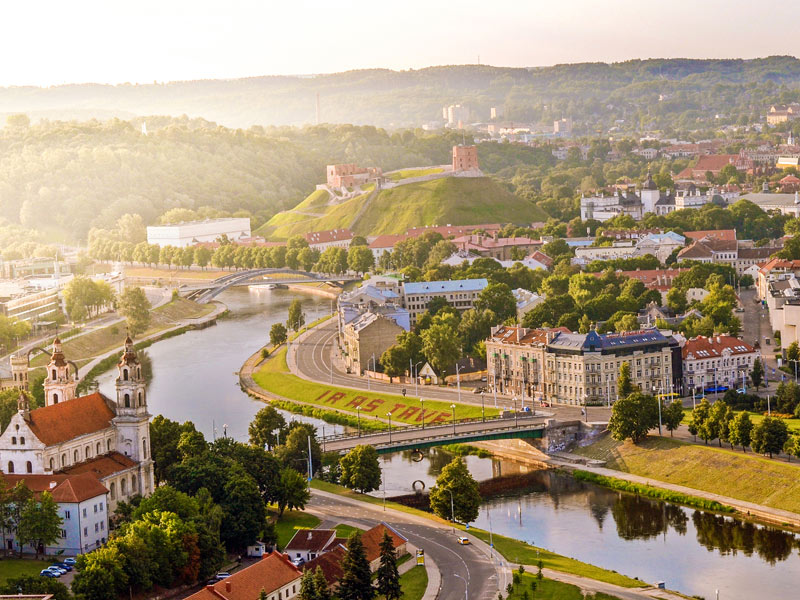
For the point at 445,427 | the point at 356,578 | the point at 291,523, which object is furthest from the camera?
the point at 445,427

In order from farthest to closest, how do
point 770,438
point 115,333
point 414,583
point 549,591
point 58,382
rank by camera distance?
1. point 115,333
2. point 770,438
3. point 58,382
4. point 414,583
5. point 549,591

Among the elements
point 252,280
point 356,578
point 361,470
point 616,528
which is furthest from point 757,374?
point 252,280

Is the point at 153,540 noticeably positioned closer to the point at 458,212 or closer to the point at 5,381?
the point at 5,381

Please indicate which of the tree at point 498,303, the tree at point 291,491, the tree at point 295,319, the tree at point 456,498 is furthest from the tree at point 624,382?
the tree at point 295,319

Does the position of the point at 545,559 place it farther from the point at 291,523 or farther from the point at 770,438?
the point at 770,438

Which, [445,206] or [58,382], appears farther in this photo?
[445,206]
